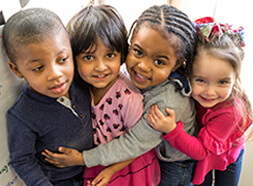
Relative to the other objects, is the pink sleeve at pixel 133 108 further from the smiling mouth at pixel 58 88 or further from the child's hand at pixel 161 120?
the smiling mouth at pixel 58 88

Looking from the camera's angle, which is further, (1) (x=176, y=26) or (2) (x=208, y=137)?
(2) (x=208, y=137)

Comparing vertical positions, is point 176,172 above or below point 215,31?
below

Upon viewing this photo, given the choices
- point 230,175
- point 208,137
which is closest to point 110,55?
point 208,137

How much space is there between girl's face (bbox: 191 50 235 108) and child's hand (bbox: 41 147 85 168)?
19.1 inches

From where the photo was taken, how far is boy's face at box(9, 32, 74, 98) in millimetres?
624

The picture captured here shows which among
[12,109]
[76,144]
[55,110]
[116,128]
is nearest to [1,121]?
[12,109]

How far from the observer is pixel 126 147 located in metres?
0.83

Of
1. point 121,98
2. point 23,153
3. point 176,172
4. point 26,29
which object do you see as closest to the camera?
point 26,29

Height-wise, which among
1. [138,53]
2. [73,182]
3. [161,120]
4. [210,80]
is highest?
[138,53]

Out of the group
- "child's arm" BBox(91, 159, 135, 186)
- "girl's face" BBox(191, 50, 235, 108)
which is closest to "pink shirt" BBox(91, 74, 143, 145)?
"child's arm" BBox(91, 159, 135, 186)

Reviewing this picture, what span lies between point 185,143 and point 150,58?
34 centimetres

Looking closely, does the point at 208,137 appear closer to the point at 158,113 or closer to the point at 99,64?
the point at 158,113

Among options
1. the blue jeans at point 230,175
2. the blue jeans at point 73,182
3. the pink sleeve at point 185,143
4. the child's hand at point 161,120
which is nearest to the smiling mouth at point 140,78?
the child's hand at point 161,120

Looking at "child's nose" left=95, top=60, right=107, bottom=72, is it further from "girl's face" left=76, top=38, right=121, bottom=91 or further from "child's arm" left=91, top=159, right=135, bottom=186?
"child's arm" left=91, top=159, right=135, bottom=186
